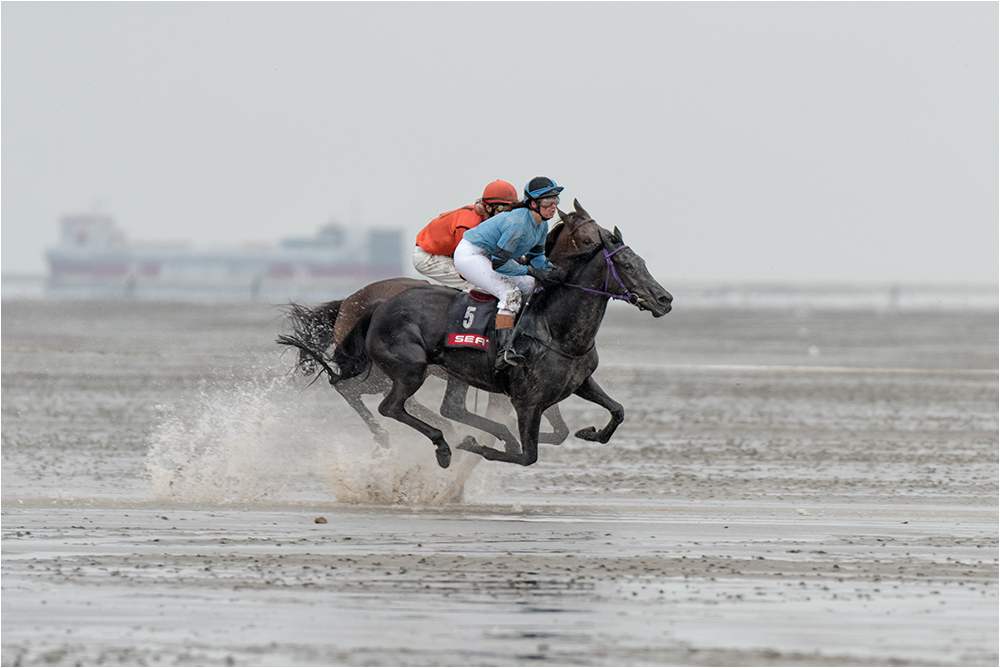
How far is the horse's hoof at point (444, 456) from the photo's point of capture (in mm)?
10141

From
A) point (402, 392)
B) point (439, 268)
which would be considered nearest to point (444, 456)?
point (402, 392)

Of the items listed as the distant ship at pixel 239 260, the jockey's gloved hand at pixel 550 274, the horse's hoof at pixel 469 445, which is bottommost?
the distant ship at pixel 239 260

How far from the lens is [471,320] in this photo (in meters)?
10.3

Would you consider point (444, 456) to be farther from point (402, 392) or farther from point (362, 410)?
point (362, 410)

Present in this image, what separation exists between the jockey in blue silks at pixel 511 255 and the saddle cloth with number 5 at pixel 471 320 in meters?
0.15

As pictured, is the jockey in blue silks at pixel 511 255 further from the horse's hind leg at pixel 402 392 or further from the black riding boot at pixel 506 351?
the horse's hind leg at pixel 402 392

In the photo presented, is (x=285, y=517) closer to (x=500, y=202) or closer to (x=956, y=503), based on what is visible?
(x=500, y=202)

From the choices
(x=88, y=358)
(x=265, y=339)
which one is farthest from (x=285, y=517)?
(x=265, y=339)

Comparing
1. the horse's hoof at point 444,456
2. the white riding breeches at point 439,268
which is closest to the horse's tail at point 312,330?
the white riding breeches at point 439,268

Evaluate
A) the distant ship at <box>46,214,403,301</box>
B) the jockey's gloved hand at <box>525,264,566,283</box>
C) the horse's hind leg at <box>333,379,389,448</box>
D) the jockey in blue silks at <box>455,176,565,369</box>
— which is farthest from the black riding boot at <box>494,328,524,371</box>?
the distant ship at <box>46,214,403,301</box>

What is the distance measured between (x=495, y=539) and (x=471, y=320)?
200 cm

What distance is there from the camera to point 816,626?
261 inches

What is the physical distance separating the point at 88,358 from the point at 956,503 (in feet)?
65.7

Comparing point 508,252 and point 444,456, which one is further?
point 444,456
